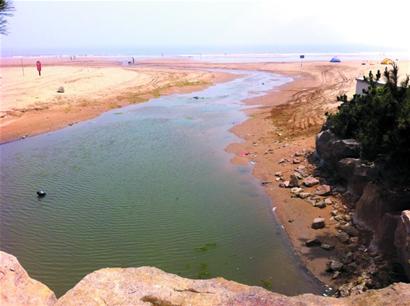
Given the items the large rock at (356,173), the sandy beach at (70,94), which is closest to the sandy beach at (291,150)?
the large rock at (356,173)

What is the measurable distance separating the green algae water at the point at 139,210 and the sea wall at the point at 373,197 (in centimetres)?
271

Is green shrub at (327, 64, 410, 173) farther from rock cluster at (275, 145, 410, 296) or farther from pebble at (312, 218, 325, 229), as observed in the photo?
Answer: pebble at (312, 218, 325, 229)

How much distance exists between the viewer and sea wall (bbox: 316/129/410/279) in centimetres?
1112

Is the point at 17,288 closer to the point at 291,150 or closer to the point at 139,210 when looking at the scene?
the point at 139,210

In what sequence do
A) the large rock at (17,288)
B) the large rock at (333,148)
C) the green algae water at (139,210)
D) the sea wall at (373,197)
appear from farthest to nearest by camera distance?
the large rock at (333,148) → the green algae water at (139,210) → the sea wall at (373,197) → the large rock at (17,288)

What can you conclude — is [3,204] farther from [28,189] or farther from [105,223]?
[105,223]

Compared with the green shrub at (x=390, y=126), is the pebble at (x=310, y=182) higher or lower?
lower

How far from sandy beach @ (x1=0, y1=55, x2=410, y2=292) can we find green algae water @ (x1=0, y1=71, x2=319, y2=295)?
2.69 feet

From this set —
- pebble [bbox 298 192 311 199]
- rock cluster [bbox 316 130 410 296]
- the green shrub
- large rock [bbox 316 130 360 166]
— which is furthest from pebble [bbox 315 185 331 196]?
the green shrub

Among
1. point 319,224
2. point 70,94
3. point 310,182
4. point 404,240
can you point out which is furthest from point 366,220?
point 70,94

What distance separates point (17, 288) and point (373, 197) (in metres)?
11.5

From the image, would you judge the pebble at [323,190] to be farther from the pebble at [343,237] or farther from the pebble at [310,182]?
the pebble at [343,237]

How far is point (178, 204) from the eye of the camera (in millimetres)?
17688

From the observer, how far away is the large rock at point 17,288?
7.21 metres
